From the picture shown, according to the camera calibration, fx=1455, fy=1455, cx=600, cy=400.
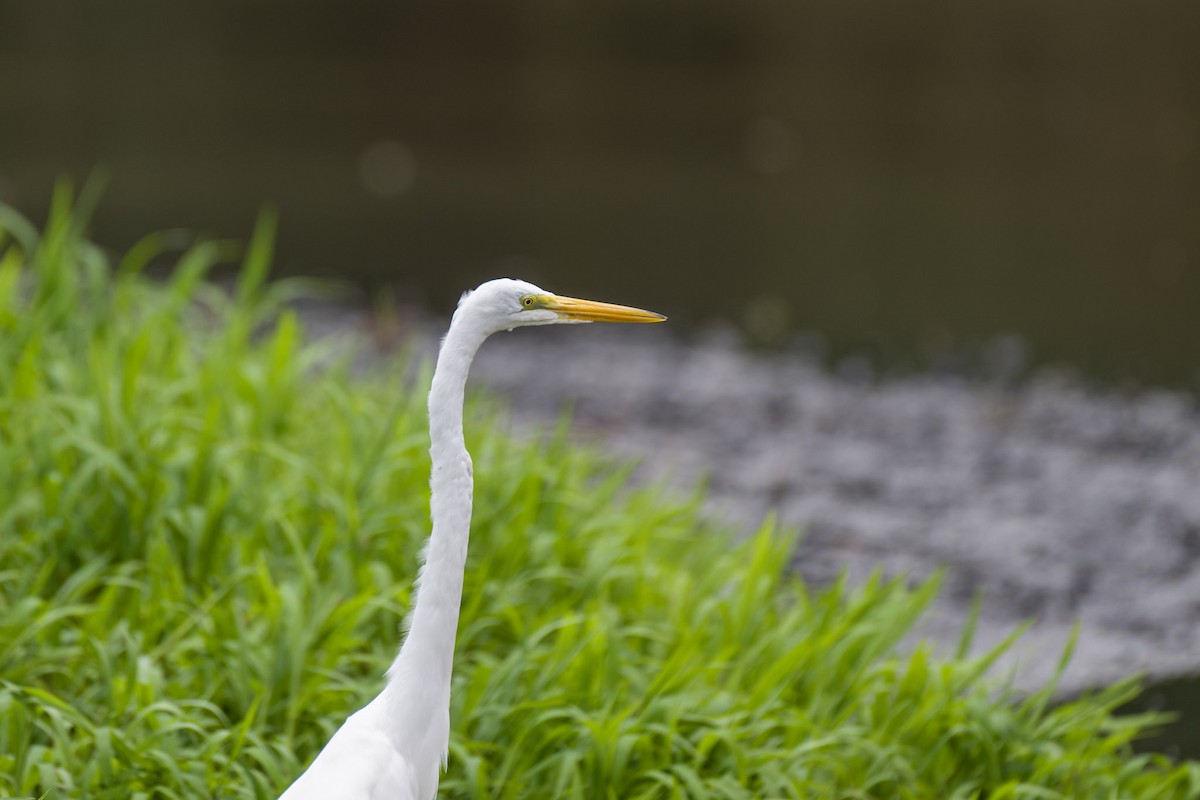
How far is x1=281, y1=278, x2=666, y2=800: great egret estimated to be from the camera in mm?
2744

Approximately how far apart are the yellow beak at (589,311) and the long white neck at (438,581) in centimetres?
17

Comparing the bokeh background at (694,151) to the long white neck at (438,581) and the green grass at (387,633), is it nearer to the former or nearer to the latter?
the green grass at (387,633)

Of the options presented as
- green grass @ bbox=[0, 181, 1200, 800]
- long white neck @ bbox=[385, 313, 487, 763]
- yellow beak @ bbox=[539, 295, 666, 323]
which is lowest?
green grass @ bbox=[0, 181, 1200, 800]

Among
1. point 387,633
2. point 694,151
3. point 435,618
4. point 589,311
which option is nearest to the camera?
point 435,618

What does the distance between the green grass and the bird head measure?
3.66ft

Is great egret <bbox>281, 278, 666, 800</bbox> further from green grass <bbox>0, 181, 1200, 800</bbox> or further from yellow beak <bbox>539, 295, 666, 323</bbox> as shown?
green grass <bbox>0, 181, 1200, 800</bbox>

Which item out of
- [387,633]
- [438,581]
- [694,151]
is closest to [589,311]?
[438,581]

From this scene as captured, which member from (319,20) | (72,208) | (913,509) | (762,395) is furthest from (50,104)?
(913,509)

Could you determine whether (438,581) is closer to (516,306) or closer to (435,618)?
(435,618)

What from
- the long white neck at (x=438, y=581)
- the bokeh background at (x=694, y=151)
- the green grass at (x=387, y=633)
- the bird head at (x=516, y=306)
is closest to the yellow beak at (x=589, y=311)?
the bird head at (x=516, y=306)

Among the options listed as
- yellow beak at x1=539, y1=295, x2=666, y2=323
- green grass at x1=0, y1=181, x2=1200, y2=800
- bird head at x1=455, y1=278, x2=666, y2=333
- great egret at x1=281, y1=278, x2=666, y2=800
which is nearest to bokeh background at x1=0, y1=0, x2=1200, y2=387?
green grass at x1=0, y1=181, x2=1200, y2=800

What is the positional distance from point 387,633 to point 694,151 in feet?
35.9

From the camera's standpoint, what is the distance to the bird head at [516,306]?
2.79m

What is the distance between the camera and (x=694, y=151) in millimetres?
14375
